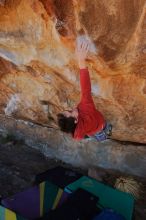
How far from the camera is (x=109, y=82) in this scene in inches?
238

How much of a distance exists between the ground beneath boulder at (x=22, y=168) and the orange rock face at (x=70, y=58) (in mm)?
715

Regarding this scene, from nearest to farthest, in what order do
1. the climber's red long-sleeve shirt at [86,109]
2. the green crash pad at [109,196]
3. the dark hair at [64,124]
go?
1. the green crash pad at [109,196]
2. the climber's red long-sleeve shirt at [86,109]
3. the dark hair at [64,124]

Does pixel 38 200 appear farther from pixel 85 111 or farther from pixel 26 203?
pixel 85 111

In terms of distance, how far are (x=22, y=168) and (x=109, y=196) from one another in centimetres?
302

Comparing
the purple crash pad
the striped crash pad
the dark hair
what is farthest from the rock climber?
the purple crash pad

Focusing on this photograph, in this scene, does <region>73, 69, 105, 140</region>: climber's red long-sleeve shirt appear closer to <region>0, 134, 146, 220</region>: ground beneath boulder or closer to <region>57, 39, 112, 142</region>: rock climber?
<region>57, 39, 112, 142</region>: rock climber

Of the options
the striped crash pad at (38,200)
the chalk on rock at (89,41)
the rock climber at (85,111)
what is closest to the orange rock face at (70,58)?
the chalk on rock at (89,41)

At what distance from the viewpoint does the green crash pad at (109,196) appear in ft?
15.5

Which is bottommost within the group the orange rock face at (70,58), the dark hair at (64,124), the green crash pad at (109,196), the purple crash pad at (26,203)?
the purple crash pad at (26,203)

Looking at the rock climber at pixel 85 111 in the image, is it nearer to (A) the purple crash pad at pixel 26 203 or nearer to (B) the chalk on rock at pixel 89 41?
(B) the chalk on rock at pixel 89 41

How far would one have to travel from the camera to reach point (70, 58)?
5.93m

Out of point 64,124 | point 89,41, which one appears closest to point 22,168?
point 64,124

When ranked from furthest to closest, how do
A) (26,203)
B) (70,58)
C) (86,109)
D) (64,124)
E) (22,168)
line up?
(22,168) → (64,124) → (70,58) → (86,109) → (26,203)

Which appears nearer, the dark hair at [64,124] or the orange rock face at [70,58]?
the orange rock face at [70,58]
